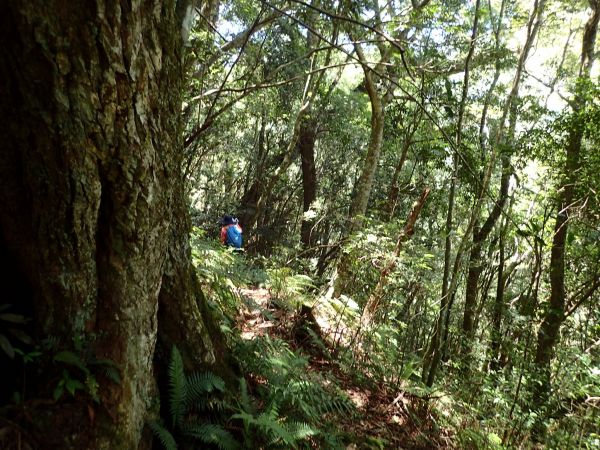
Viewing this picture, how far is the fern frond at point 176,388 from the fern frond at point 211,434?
112 millimetres

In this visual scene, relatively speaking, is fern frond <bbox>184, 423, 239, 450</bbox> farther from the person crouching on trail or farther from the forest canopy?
the person crouching on trail

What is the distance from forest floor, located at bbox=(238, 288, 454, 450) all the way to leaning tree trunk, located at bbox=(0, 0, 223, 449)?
2923mm

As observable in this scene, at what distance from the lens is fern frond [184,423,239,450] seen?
9.41ft

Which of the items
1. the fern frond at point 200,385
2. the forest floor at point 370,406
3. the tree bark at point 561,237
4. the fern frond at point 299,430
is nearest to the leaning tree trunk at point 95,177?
the fern frond at point 200,385

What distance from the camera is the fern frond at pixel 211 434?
9.41 ft

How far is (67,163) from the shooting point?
2.03 m

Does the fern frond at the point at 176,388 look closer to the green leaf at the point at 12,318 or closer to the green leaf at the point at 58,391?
the green leaf at the point at 58,391

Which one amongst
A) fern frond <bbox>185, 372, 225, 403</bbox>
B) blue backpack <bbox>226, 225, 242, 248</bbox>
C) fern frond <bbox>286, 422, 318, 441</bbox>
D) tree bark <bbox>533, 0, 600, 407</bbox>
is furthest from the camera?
blue backpack <bbox>226, 225, 242, 248</bbox>

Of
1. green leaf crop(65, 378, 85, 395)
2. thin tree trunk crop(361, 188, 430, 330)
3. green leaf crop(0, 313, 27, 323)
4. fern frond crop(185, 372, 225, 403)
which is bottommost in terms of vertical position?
fern frond crop(185, 372, 225, 403)

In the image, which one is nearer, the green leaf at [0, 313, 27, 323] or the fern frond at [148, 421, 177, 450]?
the green leaf at [0, 313, 27, 323]

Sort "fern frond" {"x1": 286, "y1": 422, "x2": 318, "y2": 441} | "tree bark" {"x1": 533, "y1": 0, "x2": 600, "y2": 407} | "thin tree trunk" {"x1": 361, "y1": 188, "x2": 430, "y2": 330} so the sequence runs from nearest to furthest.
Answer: "fern frond" {"x1": 286, "y1": 422, "x2": 318, "y2": 441}
"thin tree trunk" {"x1": 361, "y1": 188, "x2": 430, "y2": 330}
"tree bark" {"x1": 533, "y1": 0, "x2": 600, "y2": 407}

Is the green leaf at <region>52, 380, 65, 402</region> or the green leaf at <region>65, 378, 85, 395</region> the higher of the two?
the green leaf at <region>65, 378, 85, 395</region>

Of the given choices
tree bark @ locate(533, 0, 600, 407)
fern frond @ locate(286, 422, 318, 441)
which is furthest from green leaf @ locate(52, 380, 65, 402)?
tree bark @ locate(533, 0, 600, 407)

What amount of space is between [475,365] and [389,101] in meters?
7.44
